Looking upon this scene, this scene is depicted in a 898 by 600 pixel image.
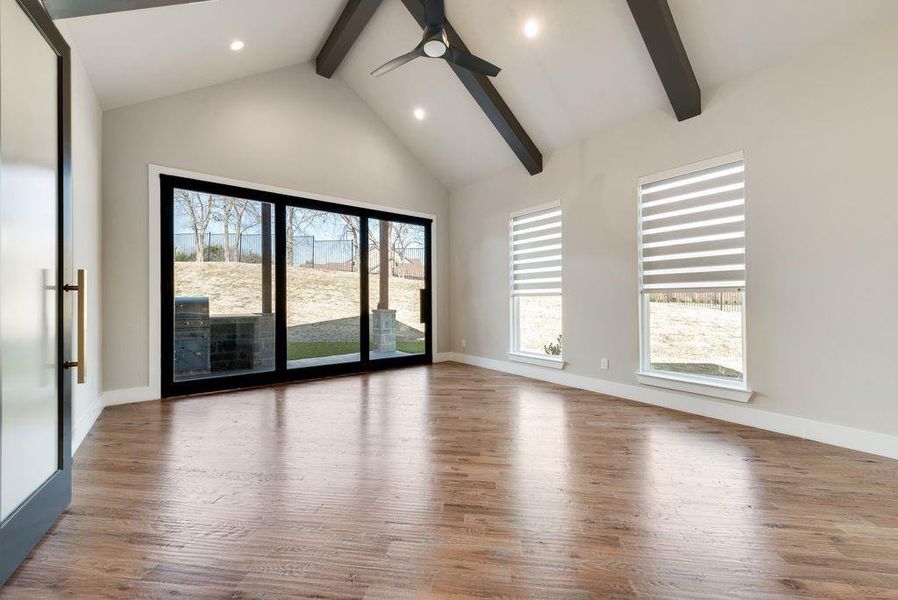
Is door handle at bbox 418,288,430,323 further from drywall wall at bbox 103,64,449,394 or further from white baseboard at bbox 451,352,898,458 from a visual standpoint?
white baseboard at bbox 451,352,898,458

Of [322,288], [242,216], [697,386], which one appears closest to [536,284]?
[697,386]

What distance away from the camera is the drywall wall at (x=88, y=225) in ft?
10.1

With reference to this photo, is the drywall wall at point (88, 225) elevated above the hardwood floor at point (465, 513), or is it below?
above

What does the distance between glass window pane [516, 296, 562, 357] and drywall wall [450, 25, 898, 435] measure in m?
0.94

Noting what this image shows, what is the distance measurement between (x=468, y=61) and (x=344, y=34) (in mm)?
2057

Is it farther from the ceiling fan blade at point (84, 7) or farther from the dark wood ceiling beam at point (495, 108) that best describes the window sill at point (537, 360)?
the ceiling fan blade at point (84, 7)

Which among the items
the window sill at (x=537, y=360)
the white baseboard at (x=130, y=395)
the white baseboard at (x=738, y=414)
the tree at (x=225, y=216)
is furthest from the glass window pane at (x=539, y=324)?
the white baseboard at (x=130, y=395)

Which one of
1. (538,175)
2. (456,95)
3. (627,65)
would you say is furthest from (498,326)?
(627,65)

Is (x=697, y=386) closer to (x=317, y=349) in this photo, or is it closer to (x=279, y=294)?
(x=317, y=349)

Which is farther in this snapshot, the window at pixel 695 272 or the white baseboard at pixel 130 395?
the white baseboard at pixel 130 395

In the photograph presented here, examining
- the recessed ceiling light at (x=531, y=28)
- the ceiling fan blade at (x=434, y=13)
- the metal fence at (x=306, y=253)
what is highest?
the recessed ceiling light at (x=531, y=28)

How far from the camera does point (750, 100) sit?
137 inches

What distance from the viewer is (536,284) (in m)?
5.56

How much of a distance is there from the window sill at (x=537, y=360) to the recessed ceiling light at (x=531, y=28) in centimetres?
367
